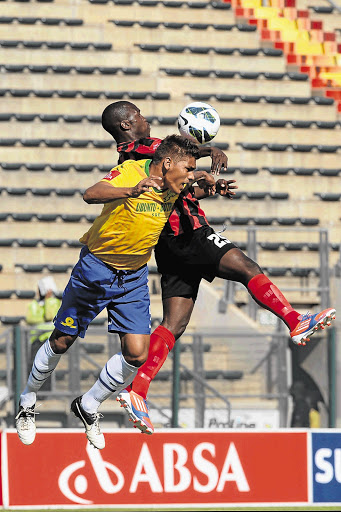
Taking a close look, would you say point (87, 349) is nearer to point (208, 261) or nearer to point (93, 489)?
point (93, 489)

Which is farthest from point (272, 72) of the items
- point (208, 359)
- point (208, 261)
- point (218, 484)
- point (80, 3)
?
point (208, 261)

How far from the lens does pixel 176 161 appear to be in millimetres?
5898

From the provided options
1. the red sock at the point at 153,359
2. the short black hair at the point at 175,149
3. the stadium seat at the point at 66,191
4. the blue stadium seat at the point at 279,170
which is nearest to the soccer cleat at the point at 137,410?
the red sock at the point at 153,359

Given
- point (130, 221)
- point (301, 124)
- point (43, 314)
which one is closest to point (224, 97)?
point (301, 124)

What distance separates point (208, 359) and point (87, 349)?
1.20m

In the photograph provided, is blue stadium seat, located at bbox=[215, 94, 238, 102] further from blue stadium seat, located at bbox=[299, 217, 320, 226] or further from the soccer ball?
the soccer ball

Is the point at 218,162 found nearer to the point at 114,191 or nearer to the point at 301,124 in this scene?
the point at 114,191

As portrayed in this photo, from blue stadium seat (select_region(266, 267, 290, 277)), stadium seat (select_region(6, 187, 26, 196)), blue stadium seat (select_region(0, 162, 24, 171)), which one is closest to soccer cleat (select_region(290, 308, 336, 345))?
blue stadium seat (select_region(266, 267, 290, 277))

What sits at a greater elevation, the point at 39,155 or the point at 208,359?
the point at 39,155

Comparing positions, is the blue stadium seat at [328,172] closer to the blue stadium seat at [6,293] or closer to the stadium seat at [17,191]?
the stadium seat at [17,191]

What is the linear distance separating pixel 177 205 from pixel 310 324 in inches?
44.1

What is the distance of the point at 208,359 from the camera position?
417 inches

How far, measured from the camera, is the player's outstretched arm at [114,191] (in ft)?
18.2

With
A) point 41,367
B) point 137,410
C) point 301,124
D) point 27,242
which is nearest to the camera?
point 137,410
